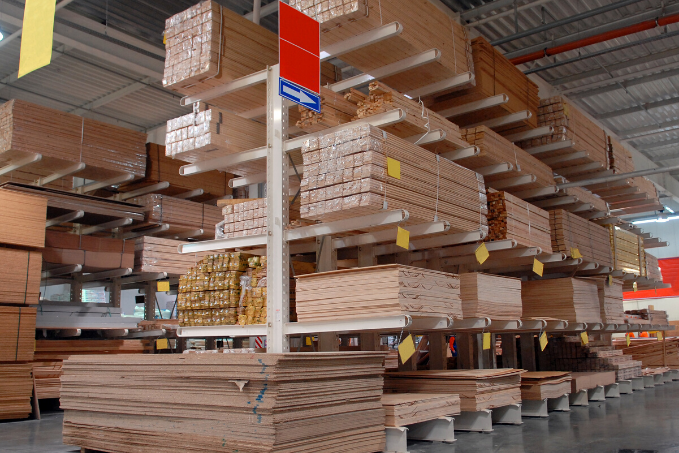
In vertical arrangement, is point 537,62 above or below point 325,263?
above

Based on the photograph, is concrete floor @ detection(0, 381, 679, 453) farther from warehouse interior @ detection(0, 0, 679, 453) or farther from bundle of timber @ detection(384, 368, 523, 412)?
bundle of timber @ detection(384, 368, 523, 412)

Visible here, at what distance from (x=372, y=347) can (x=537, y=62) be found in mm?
10507

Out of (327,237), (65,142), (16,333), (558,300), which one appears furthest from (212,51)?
(558,300)

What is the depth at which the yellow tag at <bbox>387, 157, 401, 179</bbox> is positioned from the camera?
6.30 metres

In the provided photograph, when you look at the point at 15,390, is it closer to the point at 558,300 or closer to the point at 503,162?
the point at 503,162

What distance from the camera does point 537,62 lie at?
1591 cm

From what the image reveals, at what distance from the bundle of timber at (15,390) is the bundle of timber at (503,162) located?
22.4 ft

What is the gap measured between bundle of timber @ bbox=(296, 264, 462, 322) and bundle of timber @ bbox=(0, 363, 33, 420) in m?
5.09

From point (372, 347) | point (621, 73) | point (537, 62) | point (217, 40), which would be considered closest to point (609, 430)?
point (372, 347)

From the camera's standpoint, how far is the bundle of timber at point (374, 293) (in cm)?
594

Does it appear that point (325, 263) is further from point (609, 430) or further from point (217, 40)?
point (609, 430)

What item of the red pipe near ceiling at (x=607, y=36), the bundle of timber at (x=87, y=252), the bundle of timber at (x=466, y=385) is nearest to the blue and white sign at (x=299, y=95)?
the bundle of timber at (x=466, y=385)

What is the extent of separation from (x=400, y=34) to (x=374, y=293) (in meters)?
2.87

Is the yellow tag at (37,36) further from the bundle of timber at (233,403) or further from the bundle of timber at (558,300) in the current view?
the bundle of timber at (558,300)
